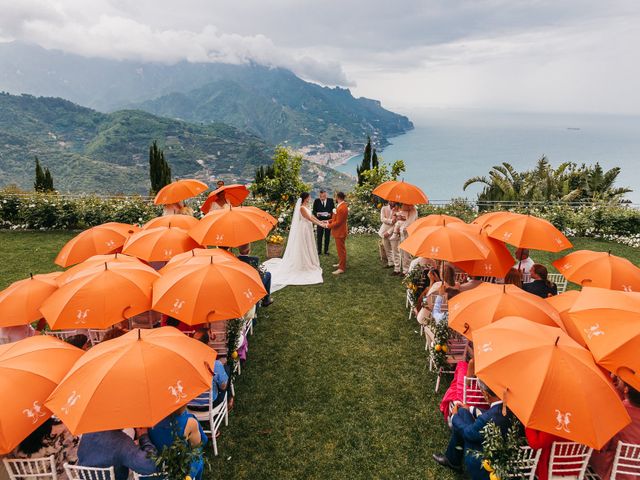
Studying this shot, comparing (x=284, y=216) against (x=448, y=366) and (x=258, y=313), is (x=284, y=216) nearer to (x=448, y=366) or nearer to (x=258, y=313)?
(x=258, y=313)

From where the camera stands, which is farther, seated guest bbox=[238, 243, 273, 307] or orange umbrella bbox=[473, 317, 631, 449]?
seated guest bbox=[238, 243, 273, 307]

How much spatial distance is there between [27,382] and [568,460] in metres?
5.44

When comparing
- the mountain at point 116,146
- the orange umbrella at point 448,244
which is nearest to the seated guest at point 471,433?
the orange umbrella at point 448,244

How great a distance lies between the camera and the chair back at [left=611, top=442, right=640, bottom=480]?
378 centimetres

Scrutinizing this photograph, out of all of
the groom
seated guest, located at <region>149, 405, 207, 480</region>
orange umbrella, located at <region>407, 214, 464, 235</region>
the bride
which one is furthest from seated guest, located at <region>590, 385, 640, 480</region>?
the groom

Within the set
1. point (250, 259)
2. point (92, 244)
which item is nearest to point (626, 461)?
point (250, 259)

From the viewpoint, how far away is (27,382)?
364cm

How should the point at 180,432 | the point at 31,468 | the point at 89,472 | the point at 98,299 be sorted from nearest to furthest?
the point at 89,472 < the point at 31,468 < the point at 180,432 < the point at 98,299

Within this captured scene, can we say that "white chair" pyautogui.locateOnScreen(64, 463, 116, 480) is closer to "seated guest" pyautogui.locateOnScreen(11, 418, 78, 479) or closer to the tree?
"seated guest" pyautogui.locateOnScreen(11, 418, 78, 479)

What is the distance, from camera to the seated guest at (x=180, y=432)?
387 centimetres

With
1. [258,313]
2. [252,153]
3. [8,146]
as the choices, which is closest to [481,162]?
[252,153]

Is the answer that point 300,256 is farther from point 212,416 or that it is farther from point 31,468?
point 31,468

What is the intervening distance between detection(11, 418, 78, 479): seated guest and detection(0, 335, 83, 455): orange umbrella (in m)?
0.37

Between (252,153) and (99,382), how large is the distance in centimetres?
10398
